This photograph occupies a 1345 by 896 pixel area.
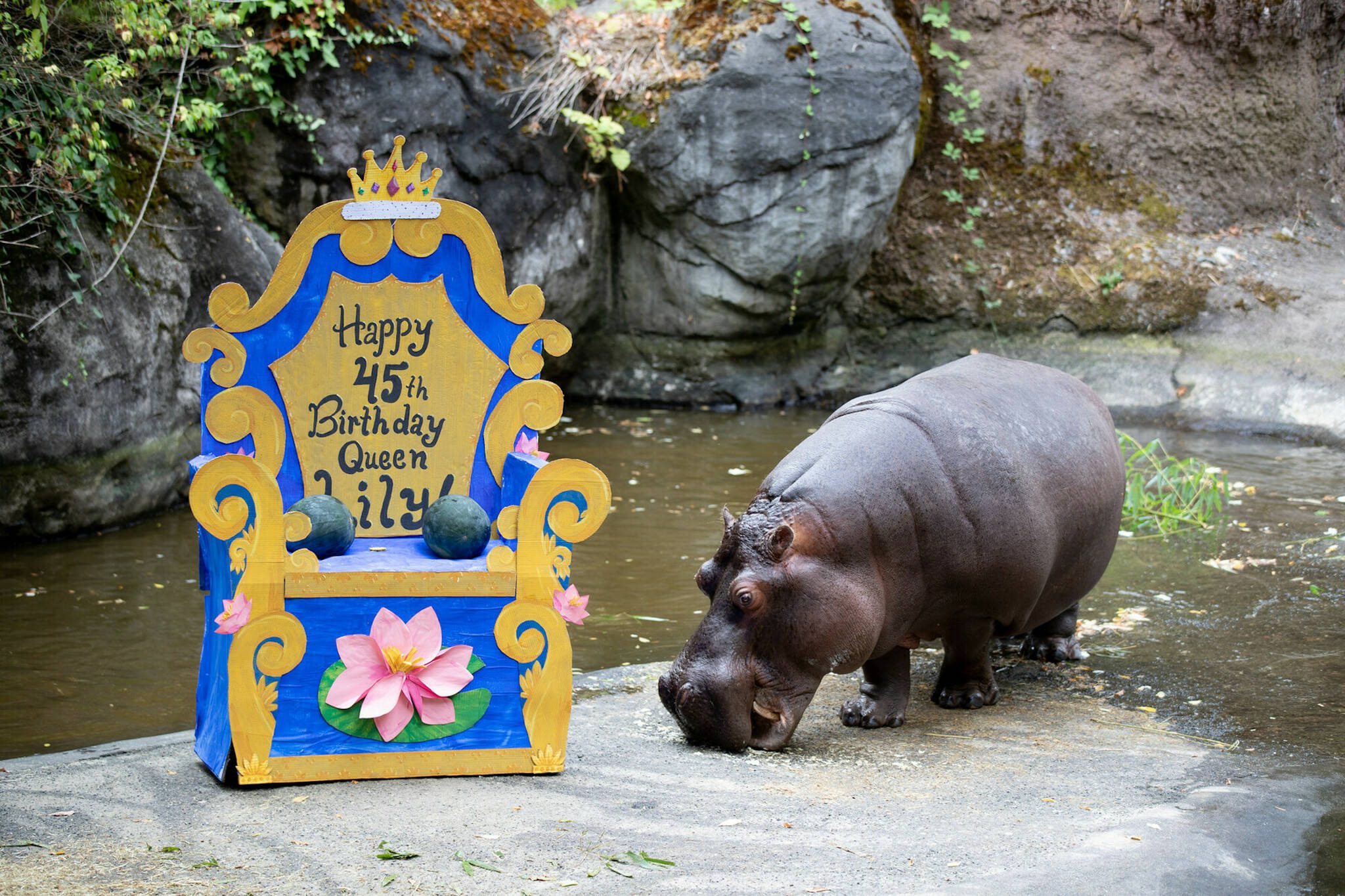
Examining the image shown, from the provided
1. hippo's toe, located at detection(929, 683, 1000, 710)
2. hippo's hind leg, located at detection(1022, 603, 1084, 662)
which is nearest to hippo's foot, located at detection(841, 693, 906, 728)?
hippo's toe, located at detection(929, 683, 1000, 710)

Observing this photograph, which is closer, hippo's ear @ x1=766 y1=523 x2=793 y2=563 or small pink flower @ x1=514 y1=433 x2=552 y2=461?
hippo's ear @ x1=766 y1=523 x2=793 y2=563

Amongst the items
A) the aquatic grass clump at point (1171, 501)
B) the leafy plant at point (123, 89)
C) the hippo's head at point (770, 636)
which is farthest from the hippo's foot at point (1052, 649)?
the leafy plant at point (123, 89)

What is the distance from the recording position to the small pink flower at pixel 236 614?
3.33 metres

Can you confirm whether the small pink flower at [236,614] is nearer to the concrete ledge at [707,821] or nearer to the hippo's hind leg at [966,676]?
the concrete ledge at [707,821]

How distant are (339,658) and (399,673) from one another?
166 mm

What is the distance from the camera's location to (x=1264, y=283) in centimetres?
1047

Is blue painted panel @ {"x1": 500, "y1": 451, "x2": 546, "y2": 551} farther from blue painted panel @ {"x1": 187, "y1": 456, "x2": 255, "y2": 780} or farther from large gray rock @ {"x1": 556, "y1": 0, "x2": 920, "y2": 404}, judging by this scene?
large gray rock @ {"x1": 556, "y1": 0, "x2": 920, "y2": 404}

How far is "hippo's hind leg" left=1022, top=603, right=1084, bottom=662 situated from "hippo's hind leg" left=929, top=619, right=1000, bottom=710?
614 mm

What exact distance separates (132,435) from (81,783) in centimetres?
393

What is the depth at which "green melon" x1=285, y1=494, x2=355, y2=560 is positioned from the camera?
3545 mm

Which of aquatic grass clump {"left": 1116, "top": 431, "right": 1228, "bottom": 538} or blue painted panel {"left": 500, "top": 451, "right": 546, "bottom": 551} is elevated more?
blue painted panel {"left": 500, "top": 451, "right": 546, "bottom": 551}

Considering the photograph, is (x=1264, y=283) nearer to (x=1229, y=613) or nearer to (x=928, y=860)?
(x=1229, y=613)

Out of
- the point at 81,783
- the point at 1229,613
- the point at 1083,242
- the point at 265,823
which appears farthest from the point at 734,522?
the point at 1083,242

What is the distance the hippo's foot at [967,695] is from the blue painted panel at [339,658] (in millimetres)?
1652
